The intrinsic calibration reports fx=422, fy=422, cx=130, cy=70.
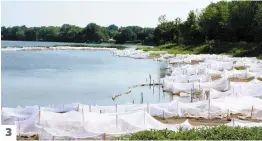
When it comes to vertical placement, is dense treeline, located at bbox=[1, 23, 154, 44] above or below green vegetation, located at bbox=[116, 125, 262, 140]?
above

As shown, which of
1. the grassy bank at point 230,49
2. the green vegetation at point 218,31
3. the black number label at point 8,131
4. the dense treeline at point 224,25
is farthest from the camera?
the dense treeline at point 224,25

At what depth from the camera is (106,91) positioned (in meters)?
31.0

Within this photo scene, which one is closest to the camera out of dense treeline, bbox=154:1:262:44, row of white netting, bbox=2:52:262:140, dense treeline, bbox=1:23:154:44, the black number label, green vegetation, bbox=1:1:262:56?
the black number label

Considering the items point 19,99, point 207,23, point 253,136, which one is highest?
point 207,23

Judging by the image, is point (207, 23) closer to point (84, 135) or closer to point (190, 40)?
point (190, 40)

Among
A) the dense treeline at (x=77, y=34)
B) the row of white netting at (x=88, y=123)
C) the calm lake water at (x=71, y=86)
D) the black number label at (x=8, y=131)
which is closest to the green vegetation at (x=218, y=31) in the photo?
the calm lake water at (x=71, y=86)

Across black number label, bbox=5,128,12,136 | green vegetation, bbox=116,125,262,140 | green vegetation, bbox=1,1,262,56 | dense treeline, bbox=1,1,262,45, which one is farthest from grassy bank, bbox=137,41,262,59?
black number label, bbox=5,128,12,136

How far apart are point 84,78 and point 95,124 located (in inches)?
972

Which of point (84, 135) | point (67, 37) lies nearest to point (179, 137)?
point (84, 135)

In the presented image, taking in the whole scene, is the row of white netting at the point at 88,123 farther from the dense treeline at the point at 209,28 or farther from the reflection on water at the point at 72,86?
the dense treeline at the point at 209,28

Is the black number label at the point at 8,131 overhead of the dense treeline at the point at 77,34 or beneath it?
beneath

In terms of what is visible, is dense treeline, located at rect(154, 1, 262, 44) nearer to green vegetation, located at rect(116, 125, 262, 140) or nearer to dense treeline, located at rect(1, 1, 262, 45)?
dense treeline, located at rect(1, 1, 262, 45)

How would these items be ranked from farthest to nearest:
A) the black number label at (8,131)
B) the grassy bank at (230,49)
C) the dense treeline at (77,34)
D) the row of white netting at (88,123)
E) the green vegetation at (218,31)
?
the dense treeline at (77,34) < the green vegetation at (218,31) < the grassy bank at (230,49) < the row of white netting at (88,123) < the black number label at (8,131)

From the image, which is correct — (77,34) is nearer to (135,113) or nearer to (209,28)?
(209,28)
